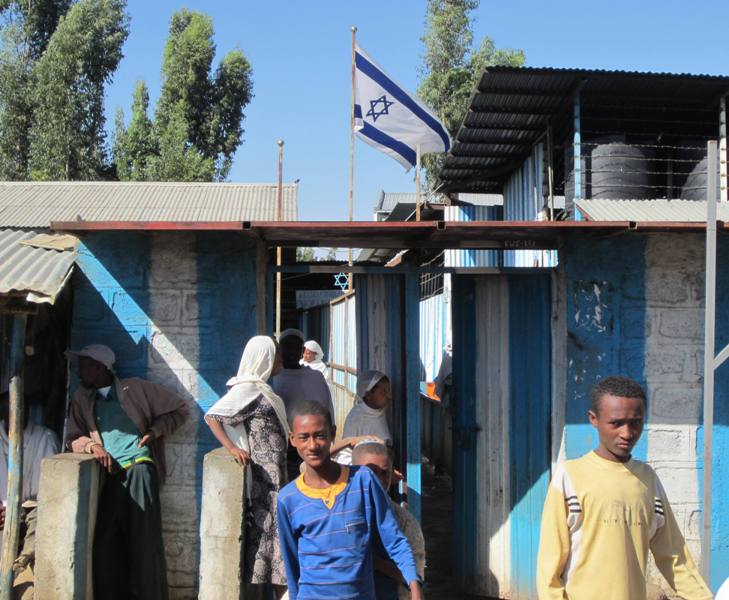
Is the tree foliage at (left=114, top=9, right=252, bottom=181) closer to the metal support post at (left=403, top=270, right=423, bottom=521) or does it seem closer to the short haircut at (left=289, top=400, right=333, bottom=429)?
the metal support post at (left=403, top=270, right=423, bottom=521)

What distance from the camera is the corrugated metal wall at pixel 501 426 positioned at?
539cm

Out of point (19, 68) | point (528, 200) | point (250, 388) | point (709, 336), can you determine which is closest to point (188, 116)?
point (19, 68)

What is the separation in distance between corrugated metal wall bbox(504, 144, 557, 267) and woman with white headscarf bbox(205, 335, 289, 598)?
453cm

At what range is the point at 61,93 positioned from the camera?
2236 centimetres

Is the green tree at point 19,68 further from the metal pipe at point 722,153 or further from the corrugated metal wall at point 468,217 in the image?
the metal pipe at point 722,153

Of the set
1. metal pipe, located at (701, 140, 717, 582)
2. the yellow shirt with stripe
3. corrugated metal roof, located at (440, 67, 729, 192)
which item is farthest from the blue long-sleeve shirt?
corrugated metal roof, located at (440, 67, 729, 192)

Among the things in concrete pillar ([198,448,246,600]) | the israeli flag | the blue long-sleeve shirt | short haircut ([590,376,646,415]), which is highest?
the israeli flag

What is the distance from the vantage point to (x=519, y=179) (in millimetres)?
10039

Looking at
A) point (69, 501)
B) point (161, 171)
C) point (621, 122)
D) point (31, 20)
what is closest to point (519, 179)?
point (621, 122)

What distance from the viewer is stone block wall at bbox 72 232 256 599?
509 cm

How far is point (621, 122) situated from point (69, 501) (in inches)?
269

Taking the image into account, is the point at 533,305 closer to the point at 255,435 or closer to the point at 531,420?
the point at 531,420

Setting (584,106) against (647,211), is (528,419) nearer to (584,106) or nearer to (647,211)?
(647,211)

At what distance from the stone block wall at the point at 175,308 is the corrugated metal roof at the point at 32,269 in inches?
10.4
